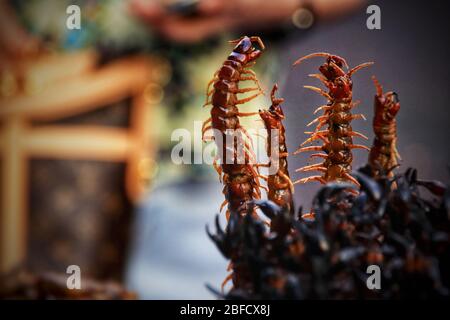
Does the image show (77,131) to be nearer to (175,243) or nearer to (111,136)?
(111,136)

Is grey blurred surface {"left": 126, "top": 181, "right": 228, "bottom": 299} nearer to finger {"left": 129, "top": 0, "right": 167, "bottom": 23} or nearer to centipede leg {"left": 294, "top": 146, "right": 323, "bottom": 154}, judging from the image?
finger {"left": 129, "top": 0, "right": 167, "bottom": 23}

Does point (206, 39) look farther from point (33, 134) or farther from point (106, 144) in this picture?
point (33, 134)

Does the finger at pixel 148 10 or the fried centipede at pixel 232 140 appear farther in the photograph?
the finger at pixel 148 10

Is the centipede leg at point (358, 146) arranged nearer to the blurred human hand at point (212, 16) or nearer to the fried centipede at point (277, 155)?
the fried centipede at point (277, 155)

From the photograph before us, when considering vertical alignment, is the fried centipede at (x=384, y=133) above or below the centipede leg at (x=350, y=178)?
above

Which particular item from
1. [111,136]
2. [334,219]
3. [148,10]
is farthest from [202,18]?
[334,219]

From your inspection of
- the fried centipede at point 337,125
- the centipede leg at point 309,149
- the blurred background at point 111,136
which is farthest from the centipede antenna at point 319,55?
the blurred background at point 111,136

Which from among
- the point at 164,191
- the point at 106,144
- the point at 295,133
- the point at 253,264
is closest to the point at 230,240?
the point at 253,264

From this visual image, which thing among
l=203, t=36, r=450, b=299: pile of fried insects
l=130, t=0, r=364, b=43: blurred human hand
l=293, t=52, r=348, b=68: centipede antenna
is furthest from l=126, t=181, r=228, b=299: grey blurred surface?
l=203, t=36, r=450, b=299: pile of fried insects
